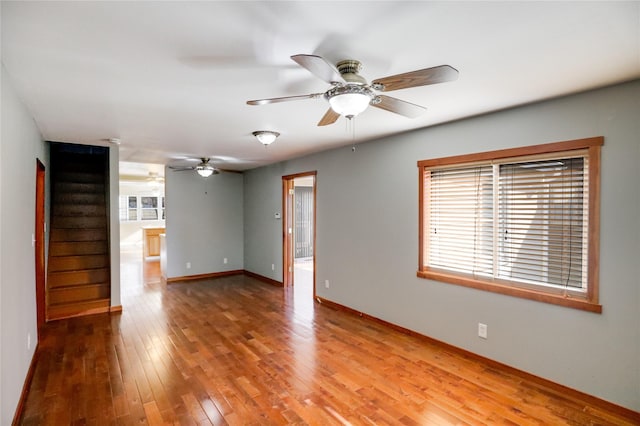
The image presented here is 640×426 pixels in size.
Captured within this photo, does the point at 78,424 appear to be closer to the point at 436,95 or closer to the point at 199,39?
the point at 199,39

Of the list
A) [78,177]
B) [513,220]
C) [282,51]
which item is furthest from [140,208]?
[513,220]

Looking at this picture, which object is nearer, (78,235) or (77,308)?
(77,308)

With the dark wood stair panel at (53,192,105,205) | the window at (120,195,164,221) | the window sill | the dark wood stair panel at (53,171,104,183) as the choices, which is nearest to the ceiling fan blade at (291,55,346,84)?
the window sill

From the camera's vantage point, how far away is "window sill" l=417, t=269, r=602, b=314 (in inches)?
98.4

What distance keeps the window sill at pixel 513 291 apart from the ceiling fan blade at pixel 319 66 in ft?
7.87

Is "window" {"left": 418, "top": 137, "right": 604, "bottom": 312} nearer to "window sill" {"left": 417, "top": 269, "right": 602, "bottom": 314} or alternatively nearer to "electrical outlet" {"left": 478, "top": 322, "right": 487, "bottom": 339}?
"window sill" {"left": 417, "top": 269, "right": 602, "bottom": 314}

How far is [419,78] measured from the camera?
1.68m

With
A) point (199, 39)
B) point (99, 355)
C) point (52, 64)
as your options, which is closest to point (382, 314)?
point (99, 355)

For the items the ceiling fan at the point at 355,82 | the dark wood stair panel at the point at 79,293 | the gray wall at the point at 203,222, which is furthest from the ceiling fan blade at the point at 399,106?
the gray wall at the point at 203,222

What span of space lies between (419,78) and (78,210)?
5968mm

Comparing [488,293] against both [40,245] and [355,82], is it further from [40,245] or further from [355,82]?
[40,245]

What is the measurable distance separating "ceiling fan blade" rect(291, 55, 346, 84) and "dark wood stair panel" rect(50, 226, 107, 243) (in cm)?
516

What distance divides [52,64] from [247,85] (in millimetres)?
1175

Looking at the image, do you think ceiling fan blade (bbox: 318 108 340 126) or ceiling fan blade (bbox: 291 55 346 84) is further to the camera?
ceiling fan blade (bbox: 318 108 340 126)
